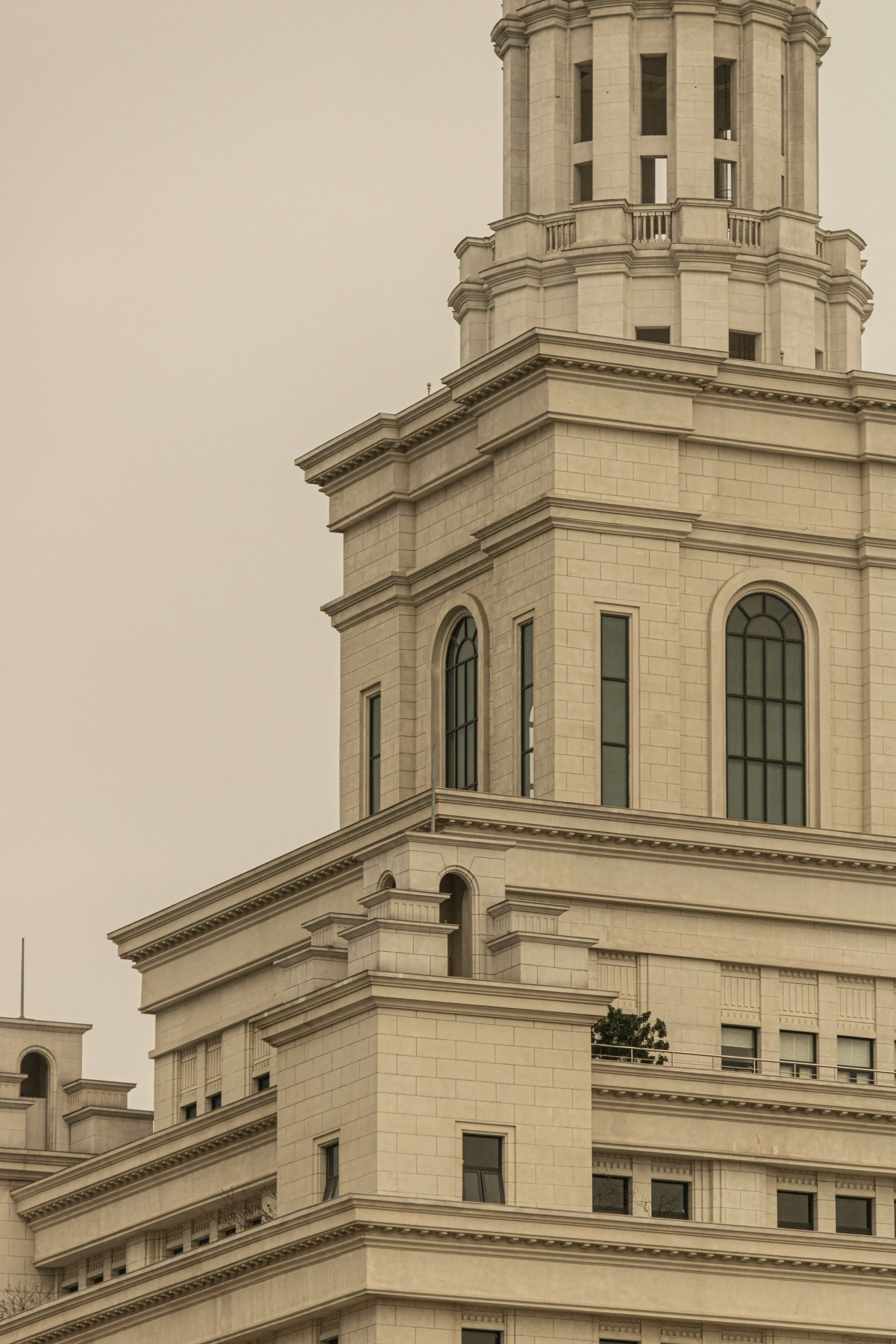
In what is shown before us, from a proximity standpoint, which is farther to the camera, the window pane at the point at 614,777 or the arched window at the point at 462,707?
the arched window at the point at 462,707

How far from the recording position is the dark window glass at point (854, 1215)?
88375 mm

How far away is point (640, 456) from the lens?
321 ft

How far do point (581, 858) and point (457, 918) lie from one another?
5.98 meters

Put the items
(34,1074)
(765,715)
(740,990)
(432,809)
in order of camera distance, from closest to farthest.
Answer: (432,809)
(740,990)
(765,715)
(34,1074)

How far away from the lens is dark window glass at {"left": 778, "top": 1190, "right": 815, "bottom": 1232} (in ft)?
290

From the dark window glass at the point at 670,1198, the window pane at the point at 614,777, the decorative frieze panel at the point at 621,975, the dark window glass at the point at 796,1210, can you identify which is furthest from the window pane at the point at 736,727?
the dark window glass at the point at 670,1198

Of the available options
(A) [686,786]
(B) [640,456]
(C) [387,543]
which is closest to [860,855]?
(A) [686,786]

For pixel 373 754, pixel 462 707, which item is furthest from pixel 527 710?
pixel 373 754

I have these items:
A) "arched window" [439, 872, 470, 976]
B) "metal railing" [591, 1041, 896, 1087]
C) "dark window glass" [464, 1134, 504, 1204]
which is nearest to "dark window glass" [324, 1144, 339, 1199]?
"dark window glass" [464, 1134, 504, 1204]

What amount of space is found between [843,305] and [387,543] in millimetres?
14272

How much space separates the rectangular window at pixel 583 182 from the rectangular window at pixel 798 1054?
25760mm

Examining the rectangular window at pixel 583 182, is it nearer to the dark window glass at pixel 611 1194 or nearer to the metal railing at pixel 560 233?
the metal railing at pixel 560 233

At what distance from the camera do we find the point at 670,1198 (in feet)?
286

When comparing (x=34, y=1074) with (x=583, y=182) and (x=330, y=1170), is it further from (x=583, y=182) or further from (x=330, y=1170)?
(x=583, y=182)
